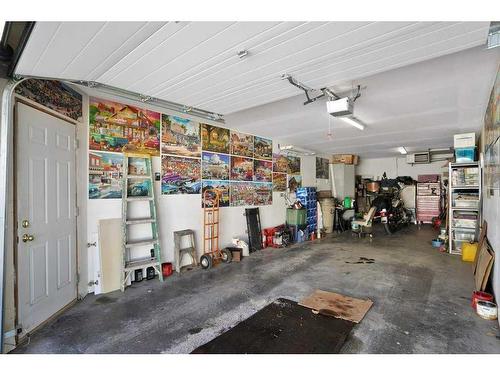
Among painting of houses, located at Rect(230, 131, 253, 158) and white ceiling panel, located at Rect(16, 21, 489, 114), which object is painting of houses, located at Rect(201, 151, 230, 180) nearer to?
painting of houses, located at Rect(230, 131, 253, 158)

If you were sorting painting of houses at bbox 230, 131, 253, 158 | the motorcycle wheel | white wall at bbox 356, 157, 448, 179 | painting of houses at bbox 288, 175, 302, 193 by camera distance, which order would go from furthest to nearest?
1. white wall at bbox 356, 157, 448, 179
2. the motorcycle wheel
3. painting of houses at bbox 288, 175, 302, 193
4. painting of houses at bbox 230, 131, 253, 158

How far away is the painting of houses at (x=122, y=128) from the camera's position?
3689 millimetres

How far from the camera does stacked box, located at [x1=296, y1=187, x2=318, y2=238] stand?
24.3ft

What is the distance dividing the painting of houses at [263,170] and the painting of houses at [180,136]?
5.96ft

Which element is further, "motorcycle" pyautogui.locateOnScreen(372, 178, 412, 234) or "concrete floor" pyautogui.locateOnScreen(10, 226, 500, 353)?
"motorcycle" pyautogui.locateOnScreen(372, 178, 412, 234)

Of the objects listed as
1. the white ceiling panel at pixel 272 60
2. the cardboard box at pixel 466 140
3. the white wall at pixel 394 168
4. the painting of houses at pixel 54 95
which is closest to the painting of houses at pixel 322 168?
the white wall at pixel 394 168

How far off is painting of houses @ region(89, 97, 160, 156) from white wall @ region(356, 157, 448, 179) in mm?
9870

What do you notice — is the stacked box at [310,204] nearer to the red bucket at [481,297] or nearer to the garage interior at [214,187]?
the garage interior at [214,187]

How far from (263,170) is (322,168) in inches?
138

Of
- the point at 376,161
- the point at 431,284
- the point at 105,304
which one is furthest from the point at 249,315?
the point at 376,161

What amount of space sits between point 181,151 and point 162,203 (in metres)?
1.03

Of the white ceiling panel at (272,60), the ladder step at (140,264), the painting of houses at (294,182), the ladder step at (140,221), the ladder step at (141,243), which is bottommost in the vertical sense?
the ladder step at (140,264)

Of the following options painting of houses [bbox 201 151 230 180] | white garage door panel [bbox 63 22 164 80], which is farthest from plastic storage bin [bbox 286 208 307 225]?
white garage door panel [bbox 63 22 164 80]

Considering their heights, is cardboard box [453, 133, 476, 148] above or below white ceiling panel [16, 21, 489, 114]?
below
